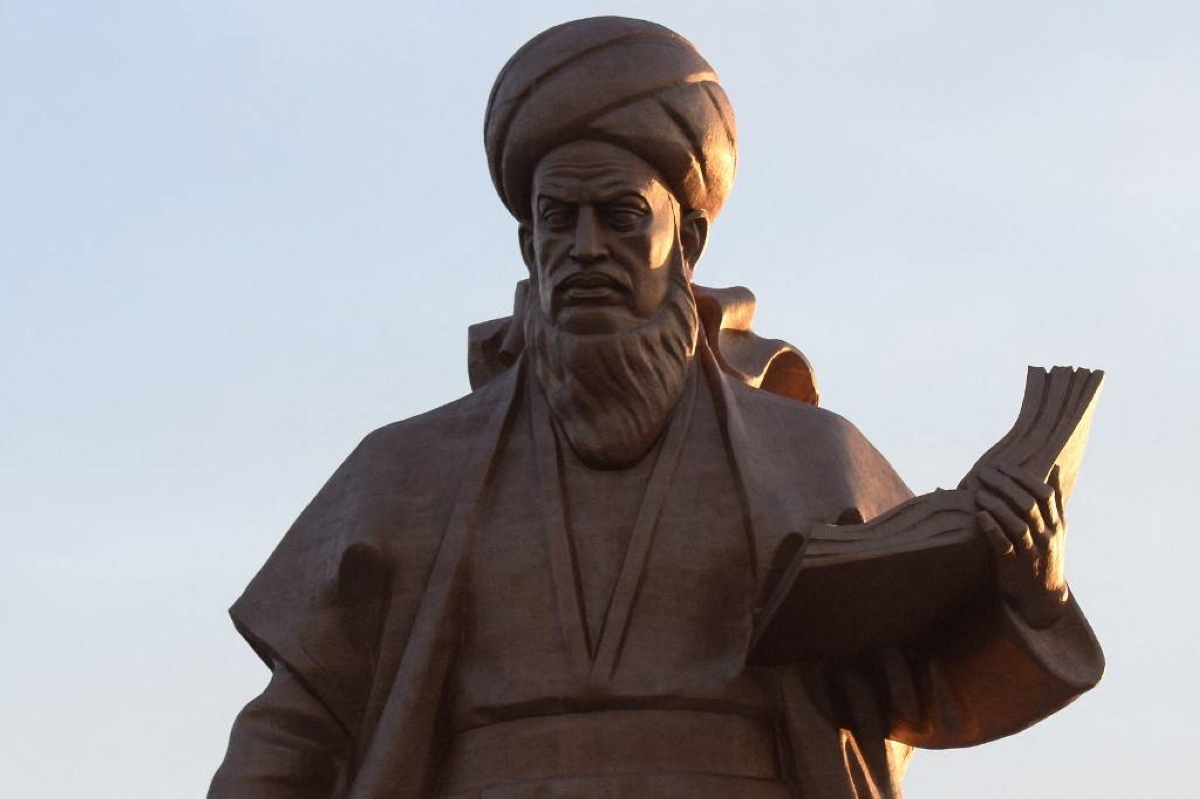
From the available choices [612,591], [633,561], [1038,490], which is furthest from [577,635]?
[1038,490]

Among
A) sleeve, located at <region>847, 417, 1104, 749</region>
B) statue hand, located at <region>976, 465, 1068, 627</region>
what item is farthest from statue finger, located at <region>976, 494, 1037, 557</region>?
sleeve, located at <region>847, 417, 1104, 749</region>

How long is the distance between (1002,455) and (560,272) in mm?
1919

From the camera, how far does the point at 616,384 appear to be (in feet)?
41.0

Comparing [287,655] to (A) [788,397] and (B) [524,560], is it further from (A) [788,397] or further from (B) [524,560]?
(A) [788,397]

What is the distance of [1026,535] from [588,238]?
2.12 m

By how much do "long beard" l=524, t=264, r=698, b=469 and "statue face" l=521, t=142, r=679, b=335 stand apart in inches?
2.7

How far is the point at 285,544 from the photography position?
12.9 meters

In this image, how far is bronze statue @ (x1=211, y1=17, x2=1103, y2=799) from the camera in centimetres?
1177

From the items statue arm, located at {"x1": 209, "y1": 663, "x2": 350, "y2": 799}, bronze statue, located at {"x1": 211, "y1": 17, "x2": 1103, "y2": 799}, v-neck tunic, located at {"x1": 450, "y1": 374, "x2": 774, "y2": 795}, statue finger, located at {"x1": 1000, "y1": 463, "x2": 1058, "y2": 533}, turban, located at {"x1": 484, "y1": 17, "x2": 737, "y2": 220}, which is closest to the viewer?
statue finger, located at {"x1": 1000, "y1": 463, "x2": 1058, "y2": 533}

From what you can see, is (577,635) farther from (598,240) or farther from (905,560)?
(598,240)

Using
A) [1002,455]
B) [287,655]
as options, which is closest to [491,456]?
[287,655]

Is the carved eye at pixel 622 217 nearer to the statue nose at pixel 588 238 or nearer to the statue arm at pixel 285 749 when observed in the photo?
the statue nose at pixel 588 238

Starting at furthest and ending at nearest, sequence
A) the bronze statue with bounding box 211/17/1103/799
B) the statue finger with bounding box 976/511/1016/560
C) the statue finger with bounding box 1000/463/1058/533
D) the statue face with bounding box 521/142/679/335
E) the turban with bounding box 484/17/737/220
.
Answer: the turban with bounding box 484/17/737/220, the statue face with bounding box 521/142/679/335, the bronze statue with bounding box 211/17/1103/799, the statue finger with bounding box 1000/463/1058/533, the statue finger with bounding box 976/511/1016/560

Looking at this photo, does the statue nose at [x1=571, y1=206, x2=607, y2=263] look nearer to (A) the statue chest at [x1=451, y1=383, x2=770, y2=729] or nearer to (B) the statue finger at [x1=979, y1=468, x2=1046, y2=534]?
(A) the statue chest at [x1=451, y1=383, x2=770, y2=729]
